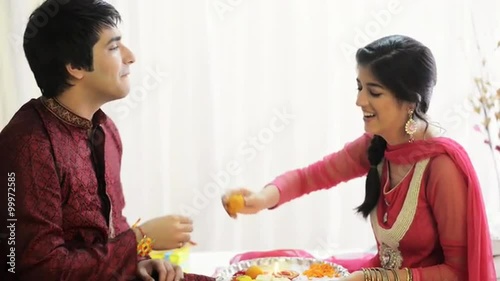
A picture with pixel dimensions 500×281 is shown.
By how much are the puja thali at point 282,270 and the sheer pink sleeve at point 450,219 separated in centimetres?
26

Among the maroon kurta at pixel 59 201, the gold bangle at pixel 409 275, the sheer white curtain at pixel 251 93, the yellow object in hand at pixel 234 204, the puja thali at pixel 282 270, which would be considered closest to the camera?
the maroon kurta at pixel 59 201

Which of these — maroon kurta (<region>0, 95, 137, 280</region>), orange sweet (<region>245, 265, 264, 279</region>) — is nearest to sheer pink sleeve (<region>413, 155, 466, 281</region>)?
orange sweet (<region>245, 265, 264, 279</region>)

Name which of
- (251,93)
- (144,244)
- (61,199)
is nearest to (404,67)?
(144,244)

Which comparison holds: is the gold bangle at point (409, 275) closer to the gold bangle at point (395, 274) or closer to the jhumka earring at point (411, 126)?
the gold bangle at point (395, 274)

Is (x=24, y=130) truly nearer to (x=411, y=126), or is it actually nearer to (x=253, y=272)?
(x=253, y=272)

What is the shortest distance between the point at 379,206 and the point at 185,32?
1.18 m

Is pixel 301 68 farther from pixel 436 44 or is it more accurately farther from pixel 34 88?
pixel 34 88

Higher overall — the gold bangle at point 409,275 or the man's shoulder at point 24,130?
the man's shoulder at point 24,130

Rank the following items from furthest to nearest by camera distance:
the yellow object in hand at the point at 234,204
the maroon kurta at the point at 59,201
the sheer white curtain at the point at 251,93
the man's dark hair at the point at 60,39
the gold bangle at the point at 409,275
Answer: the sheer white curtain at the point at 251,93 < the yellow object in hand at the point at 234,204 < the gold bangle at the point at 409,275 < the man's dark hair at the point at 60,39 < the maroon kurta at the point at 59,201

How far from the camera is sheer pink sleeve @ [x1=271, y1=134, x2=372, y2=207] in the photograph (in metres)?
1.89

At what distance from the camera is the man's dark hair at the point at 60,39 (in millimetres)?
1453

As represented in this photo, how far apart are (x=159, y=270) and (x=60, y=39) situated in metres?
0.62

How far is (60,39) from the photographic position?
146 centimetres

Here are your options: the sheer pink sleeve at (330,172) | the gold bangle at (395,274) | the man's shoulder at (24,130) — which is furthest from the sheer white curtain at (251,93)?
the man's shoulder at (24,130)
